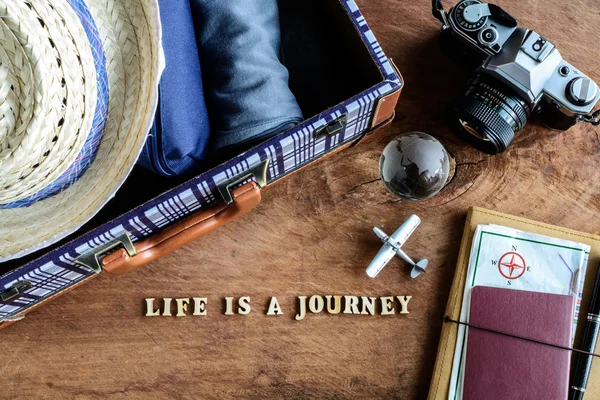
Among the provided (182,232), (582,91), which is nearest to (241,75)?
(182,232)

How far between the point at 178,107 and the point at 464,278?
424 mm

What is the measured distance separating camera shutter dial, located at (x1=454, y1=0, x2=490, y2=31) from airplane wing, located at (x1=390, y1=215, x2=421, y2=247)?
0.83ft

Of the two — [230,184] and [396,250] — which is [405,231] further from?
[230,184]

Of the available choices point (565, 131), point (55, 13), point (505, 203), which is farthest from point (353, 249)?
point (55, 13)

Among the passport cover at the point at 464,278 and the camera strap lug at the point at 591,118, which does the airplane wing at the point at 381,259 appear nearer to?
the passport cover at the point at 464,278

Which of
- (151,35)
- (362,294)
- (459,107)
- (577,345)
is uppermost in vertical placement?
(151,35)

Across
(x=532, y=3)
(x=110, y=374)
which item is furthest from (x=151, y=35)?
(x=532, y=3)

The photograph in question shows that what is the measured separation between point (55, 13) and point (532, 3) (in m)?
0.65

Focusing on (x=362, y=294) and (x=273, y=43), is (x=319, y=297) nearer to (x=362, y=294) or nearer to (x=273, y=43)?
(x=362, y=294)

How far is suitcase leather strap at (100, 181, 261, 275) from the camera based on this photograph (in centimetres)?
64

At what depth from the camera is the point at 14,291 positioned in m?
0.62

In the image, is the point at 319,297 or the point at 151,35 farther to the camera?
the point at 319,297

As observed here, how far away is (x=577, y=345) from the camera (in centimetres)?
69

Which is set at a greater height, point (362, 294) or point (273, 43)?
point (273, 43)
